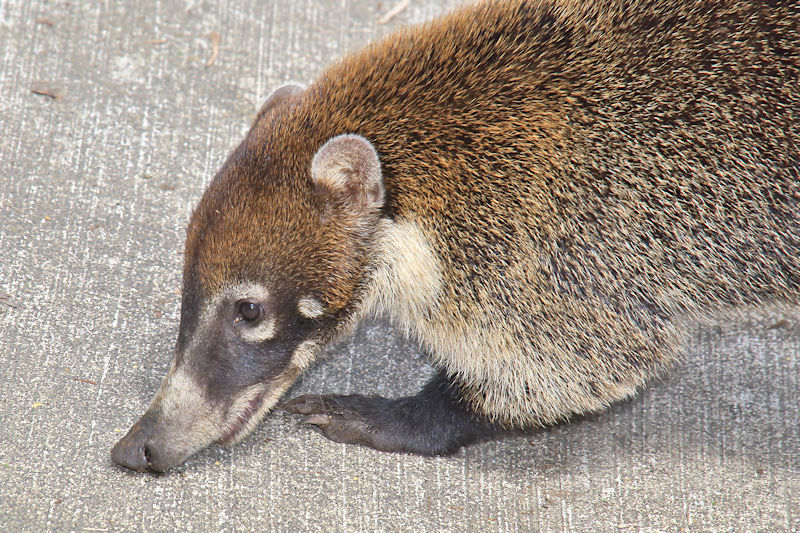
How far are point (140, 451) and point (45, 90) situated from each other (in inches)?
92.5

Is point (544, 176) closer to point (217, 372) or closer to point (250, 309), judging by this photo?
point (250, 309)

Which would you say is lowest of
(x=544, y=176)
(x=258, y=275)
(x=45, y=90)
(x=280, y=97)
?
(x=45, y=90)

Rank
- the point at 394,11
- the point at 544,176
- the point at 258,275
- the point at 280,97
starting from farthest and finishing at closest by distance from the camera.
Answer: the point at 394,11 → the point at 280,97 → the point at 544,176 → the point at 258,275

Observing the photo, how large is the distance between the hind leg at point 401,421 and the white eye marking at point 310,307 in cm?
57

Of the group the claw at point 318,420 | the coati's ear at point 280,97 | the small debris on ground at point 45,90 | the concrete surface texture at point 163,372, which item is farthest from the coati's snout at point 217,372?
the small debris on ground at point 45,90

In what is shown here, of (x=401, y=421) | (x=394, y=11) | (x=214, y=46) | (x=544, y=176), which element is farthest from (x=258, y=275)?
(x=394, y=11)

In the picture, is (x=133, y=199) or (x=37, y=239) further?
(x=133, y=199)

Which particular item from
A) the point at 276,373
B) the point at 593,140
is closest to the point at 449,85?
the point at 593,140

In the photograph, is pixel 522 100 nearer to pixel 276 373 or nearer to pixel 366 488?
pixel 276 373

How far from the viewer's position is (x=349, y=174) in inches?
120

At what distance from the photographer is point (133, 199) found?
419 centimetres

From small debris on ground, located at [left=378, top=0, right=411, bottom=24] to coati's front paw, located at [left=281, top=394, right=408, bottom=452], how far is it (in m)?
2.81

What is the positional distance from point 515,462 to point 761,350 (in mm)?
1468

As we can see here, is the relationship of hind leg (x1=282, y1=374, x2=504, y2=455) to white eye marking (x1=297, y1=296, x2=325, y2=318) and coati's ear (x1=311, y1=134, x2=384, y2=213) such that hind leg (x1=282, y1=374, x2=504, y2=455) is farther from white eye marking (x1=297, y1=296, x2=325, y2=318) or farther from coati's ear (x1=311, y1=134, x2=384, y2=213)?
coati's ear (x1=311, y1=134, x2=384, y2=213)
